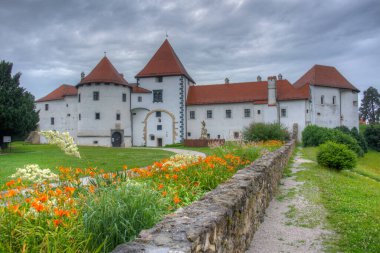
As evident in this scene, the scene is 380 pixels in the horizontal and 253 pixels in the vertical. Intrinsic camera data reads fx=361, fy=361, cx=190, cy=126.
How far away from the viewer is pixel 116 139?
42.7m

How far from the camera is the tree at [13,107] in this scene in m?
30.1

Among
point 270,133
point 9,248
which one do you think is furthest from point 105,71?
point 9,248

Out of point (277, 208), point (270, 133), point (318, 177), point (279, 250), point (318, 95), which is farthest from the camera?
point (318, 95)

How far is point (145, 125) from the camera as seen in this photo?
43344 mm

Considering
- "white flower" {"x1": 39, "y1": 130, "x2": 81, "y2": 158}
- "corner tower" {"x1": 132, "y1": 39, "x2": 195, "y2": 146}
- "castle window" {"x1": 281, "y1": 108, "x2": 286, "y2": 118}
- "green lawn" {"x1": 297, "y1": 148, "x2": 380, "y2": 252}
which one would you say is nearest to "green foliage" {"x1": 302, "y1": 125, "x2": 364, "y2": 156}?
"castle window" {"x1": 281, "y1": 108, "x2": 286, "y2": 118}

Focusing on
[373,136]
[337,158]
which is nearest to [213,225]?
[337,158]

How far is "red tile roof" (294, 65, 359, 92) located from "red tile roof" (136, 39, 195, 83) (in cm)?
1545

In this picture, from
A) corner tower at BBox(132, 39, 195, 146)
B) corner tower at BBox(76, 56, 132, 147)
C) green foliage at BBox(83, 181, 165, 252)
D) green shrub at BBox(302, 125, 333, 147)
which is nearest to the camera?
green foliage at BBox(83, 181, 165, 252)

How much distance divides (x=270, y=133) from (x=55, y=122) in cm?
3327

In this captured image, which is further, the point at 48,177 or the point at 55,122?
the point at 55,122

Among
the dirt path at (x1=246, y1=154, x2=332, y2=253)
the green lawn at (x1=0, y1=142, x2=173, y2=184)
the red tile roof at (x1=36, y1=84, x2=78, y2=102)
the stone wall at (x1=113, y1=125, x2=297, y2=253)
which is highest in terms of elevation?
the red tile roof at (x1=36, y1=84, x2=78, y2=102)

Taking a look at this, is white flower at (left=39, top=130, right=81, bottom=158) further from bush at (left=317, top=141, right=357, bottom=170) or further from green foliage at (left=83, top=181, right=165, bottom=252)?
bush at (left=317, top=141, right=357, bottom=170)

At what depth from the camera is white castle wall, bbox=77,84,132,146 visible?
41.7 m

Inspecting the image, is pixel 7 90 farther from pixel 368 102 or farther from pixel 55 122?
pixel 368 102
